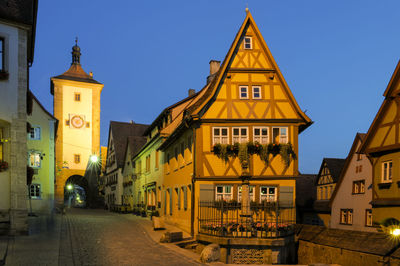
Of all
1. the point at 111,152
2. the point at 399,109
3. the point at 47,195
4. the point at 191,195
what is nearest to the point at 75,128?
the point at 111,152

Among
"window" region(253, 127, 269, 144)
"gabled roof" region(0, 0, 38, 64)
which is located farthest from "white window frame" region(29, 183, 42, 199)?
"window" region(253, 127, 269, 144)

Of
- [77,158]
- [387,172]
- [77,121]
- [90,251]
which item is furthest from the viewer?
[77,121]

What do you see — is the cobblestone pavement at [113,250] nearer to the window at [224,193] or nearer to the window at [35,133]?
the window at [224,193]

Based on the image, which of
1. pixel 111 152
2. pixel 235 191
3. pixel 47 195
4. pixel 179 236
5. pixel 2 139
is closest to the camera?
pixel 2 139

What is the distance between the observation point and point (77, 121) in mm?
57938

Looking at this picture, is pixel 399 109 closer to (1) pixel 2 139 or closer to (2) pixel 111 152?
(1) pixel 2 139

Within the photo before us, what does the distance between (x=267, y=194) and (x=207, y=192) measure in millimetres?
2888

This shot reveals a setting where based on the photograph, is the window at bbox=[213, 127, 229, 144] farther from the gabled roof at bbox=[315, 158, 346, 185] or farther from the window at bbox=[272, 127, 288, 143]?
the gabled roof at bbox=[315, 158, 346, 185]

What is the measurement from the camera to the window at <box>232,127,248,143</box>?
68.5ft

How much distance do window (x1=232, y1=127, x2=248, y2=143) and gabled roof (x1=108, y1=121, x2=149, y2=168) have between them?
30.9 m

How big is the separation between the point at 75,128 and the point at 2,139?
4213cm

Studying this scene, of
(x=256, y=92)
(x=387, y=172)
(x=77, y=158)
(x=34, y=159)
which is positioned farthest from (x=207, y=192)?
(x=77, y=158)

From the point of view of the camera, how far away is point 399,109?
2125cm

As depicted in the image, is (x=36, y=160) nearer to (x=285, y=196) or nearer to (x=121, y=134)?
(x=121, y=134)
